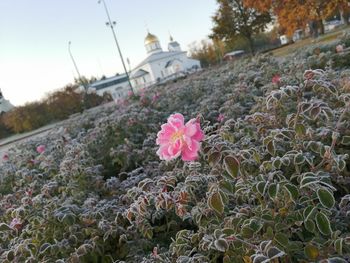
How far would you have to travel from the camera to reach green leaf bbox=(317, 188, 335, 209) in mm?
1379

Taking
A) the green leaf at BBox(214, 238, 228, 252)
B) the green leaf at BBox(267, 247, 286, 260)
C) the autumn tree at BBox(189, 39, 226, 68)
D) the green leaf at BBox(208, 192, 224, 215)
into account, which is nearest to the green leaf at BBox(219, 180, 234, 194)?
the green leaf at BBox(208, 192, 224, 215)

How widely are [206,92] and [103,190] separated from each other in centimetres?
461

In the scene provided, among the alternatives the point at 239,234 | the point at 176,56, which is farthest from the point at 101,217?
the point at 176,56

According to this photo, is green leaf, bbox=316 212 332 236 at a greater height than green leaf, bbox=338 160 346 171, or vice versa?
green leaf, bbox=338 160 346 171

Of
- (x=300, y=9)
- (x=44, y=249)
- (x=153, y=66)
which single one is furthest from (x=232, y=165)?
(x=153, y=66)

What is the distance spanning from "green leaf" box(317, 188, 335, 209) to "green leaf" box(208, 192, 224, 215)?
37cm

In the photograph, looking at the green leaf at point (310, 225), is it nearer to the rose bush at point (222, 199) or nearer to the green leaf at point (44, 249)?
the rose bush at point (222, 199)

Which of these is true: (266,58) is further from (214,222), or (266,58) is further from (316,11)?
(316,11)

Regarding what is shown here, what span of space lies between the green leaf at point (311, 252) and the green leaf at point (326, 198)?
17cm

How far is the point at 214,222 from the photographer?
1.92 meters

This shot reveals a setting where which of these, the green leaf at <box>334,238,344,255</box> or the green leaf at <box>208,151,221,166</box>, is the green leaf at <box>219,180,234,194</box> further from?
the green leaf at <box>334,238,344,255</box>

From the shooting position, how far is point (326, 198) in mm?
1389

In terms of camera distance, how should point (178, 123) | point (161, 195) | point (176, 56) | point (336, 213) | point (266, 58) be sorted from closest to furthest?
point (178, 123)
point (336, 213)
point (161, 195)
point (266, 58)
point (176, 56)

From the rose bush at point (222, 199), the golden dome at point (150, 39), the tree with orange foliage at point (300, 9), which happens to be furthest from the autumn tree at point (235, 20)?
the golden dome at point (150, 39)
